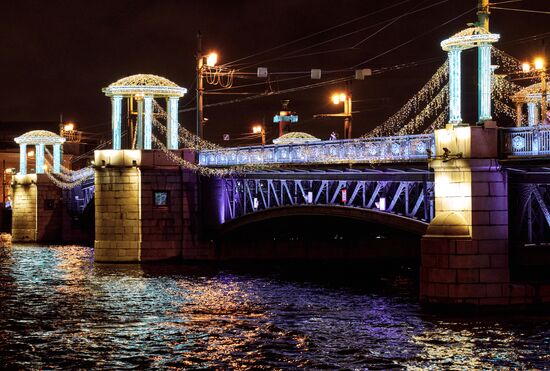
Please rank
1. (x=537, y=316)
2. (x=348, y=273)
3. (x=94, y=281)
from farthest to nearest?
(x=348, y=273) < (x=94, y=281) < (x=537, y=316)

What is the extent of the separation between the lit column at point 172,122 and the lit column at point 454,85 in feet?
70.2

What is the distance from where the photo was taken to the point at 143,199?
45531 mm

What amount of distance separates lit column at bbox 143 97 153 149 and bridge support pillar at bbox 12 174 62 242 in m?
26.1

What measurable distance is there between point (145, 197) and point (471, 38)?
2229cm

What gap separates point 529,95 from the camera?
35.2 m

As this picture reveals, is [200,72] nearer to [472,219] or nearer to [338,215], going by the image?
[338,215]

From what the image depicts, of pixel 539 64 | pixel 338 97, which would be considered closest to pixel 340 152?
pixel 539 64

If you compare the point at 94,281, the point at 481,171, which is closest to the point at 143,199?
the point at 94,281

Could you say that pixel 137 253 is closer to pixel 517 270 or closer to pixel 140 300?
pixel 140 300

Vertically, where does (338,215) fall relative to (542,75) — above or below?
below

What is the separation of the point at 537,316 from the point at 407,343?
438cm

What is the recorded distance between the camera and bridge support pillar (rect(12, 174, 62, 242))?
70875mm

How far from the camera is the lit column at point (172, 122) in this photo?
46688mm

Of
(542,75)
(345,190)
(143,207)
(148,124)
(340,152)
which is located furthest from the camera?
(148,124)
